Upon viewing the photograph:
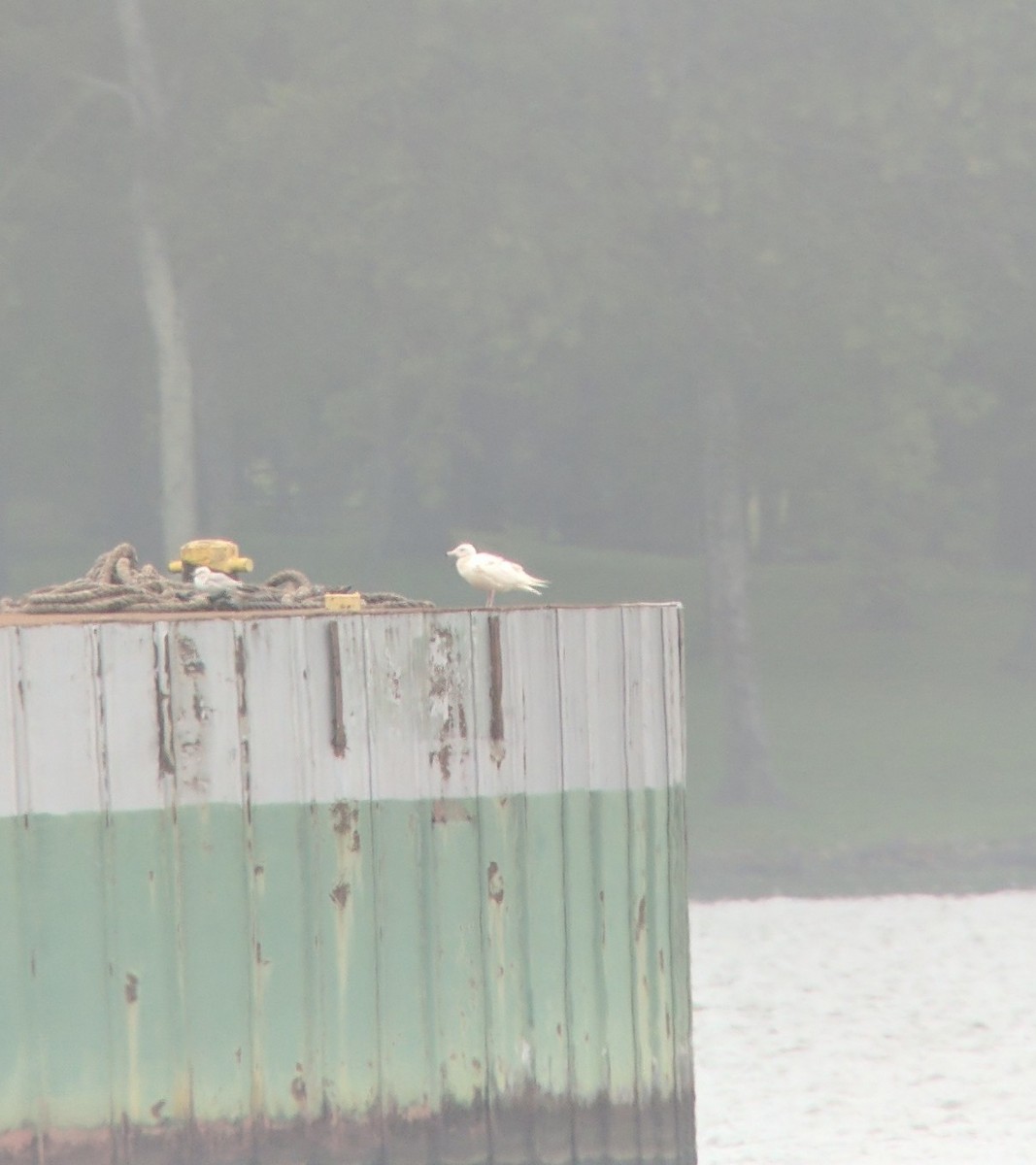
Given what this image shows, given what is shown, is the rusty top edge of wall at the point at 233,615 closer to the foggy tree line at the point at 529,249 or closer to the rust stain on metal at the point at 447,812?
the rust stain on metal at the point at 447,812

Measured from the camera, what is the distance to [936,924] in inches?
728

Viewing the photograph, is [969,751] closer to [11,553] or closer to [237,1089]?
[11,553]

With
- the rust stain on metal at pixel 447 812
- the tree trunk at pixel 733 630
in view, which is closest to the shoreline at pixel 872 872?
the tree trunk at pixel 733 630

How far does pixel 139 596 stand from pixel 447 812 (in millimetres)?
1041

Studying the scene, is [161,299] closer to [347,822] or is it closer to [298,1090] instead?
[347,822]

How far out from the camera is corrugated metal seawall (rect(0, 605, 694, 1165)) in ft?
15.7

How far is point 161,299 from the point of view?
2541cm

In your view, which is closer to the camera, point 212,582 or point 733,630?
point 212,582

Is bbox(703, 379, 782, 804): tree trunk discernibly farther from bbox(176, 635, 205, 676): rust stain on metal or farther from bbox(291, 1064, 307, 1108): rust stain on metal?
bbox(176, 635, 205, 676): rust stain on metal

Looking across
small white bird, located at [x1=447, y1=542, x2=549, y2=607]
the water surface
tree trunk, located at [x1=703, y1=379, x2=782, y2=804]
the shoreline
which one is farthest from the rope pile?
tree trunk, located at [x1=703, y1=379, x2=782, y2=804]

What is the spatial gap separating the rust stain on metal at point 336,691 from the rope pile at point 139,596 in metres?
0.36

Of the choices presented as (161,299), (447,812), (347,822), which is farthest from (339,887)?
(161,299)

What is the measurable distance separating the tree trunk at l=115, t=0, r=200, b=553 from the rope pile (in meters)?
19.4

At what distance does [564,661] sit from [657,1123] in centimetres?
129
